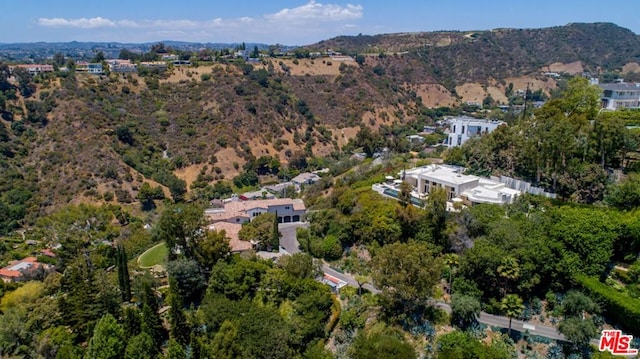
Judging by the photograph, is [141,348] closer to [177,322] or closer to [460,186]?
[177,322]

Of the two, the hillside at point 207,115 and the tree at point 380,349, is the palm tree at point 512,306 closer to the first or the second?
the tree at point 380,349

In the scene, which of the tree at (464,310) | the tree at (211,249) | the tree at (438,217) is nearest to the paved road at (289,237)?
the tree at (211,249)

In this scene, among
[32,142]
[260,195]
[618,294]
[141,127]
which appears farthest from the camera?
[141,127]

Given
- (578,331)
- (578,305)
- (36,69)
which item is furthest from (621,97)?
(36,69)

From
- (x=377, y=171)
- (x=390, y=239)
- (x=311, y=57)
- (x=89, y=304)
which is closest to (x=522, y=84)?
(x=311, y=57)

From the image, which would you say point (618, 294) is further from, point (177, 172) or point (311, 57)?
point (311, 57)

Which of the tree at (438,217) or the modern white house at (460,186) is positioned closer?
the tree at (438,217)
